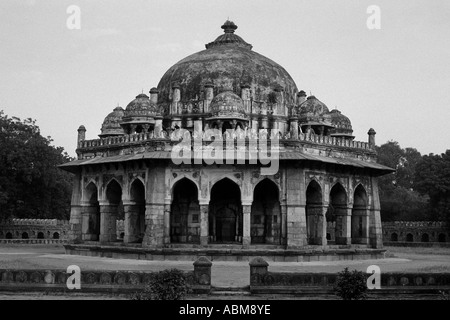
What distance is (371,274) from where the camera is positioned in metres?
15.6

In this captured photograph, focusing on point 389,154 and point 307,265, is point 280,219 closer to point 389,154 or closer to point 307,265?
point 307,265

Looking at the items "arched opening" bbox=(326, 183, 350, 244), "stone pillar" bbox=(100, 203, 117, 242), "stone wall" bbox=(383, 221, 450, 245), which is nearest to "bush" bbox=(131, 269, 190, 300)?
"stone pillar" bbox=(100, 203, 117, 242)

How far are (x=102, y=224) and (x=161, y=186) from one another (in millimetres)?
4642

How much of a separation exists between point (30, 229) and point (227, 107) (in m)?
27.6

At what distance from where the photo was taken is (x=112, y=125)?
3300 cm

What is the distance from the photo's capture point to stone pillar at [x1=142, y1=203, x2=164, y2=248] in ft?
85.7

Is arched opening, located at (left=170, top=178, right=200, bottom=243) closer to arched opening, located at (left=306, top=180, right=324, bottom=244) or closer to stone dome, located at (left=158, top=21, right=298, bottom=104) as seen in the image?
stone dome, located at (left=158, top=21, right=298, bottom=104)

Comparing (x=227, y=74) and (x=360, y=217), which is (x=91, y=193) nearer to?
(x=227, y=74)

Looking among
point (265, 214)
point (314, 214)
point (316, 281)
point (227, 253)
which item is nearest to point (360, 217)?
point (314, 214)

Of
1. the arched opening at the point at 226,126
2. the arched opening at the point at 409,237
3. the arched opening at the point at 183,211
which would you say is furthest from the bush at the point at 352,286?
the arched opening at the point at 409,237

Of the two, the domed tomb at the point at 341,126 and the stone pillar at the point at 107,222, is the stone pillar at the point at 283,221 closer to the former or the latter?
the domed tomb at the point at 341,126

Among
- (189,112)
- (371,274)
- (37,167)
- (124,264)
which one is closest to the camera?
(371,274)
